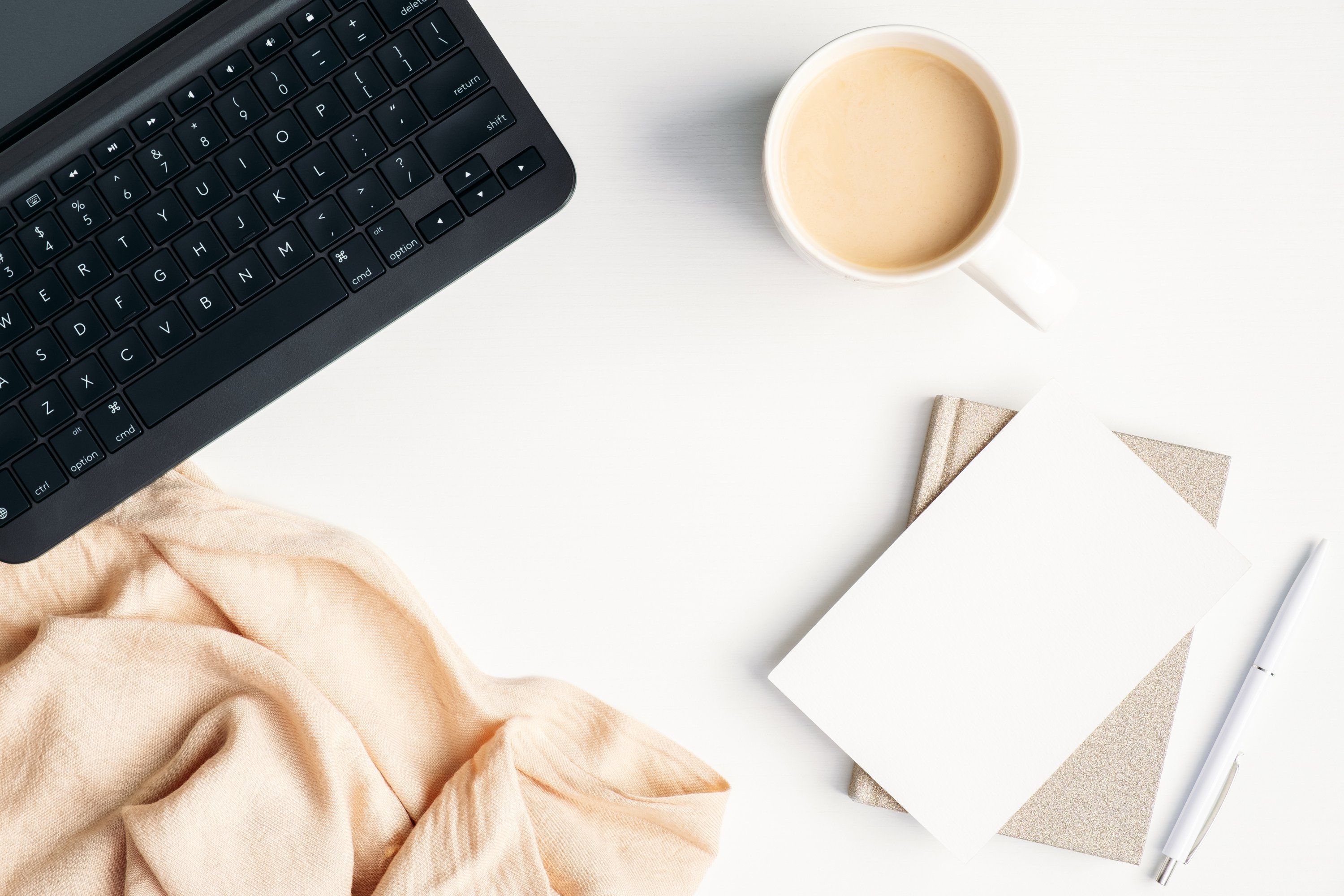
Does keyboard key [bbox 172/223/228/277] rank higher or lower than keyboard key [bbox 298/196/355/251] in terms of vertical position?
higher

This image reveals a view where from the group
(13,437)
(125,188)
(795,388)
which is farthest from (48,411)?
(795,388)

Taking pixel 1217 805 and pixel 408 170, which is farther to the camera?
pixel 1217 805

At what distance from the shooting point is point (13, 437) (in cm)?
45

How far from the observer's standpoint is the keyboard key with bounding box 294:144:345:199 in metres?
0.45

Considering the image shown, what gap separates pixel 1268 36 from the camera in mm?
531

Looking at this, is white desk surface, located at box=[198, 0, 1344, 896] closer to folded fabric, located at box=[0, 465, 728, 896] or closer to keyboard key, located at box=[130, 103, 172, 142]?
folded fabric, located at box=[0, 465, 728, 896]

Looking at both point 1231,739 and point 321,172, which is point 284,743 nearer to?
point 321,172

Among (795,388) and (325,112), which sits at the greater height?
(325,112)

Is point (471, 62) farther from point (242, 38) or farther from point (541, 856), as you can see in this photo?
point (541, 856)

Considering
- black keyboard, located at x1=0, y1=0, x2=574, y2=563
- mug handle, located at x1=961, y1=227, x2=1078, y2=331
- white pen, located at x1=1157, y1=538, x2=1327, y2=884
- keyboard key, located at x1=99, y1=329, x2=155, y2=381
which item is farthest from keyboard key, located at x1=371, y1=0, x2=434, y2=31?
white pen, located at x1=1157, y1=538, x2=1327, y2=884

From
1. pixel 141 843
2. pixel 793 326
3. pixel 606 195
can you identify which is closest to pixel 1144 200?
pixel 793 326

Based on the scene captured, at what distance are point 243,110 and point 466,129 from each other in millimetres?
119

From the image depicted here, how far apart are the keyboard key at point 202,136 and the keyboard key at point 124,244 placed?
0.16ft

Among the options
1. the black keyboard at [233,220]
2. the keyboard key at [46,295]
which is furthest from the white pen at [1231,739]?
the keyboard key at [46,295]
